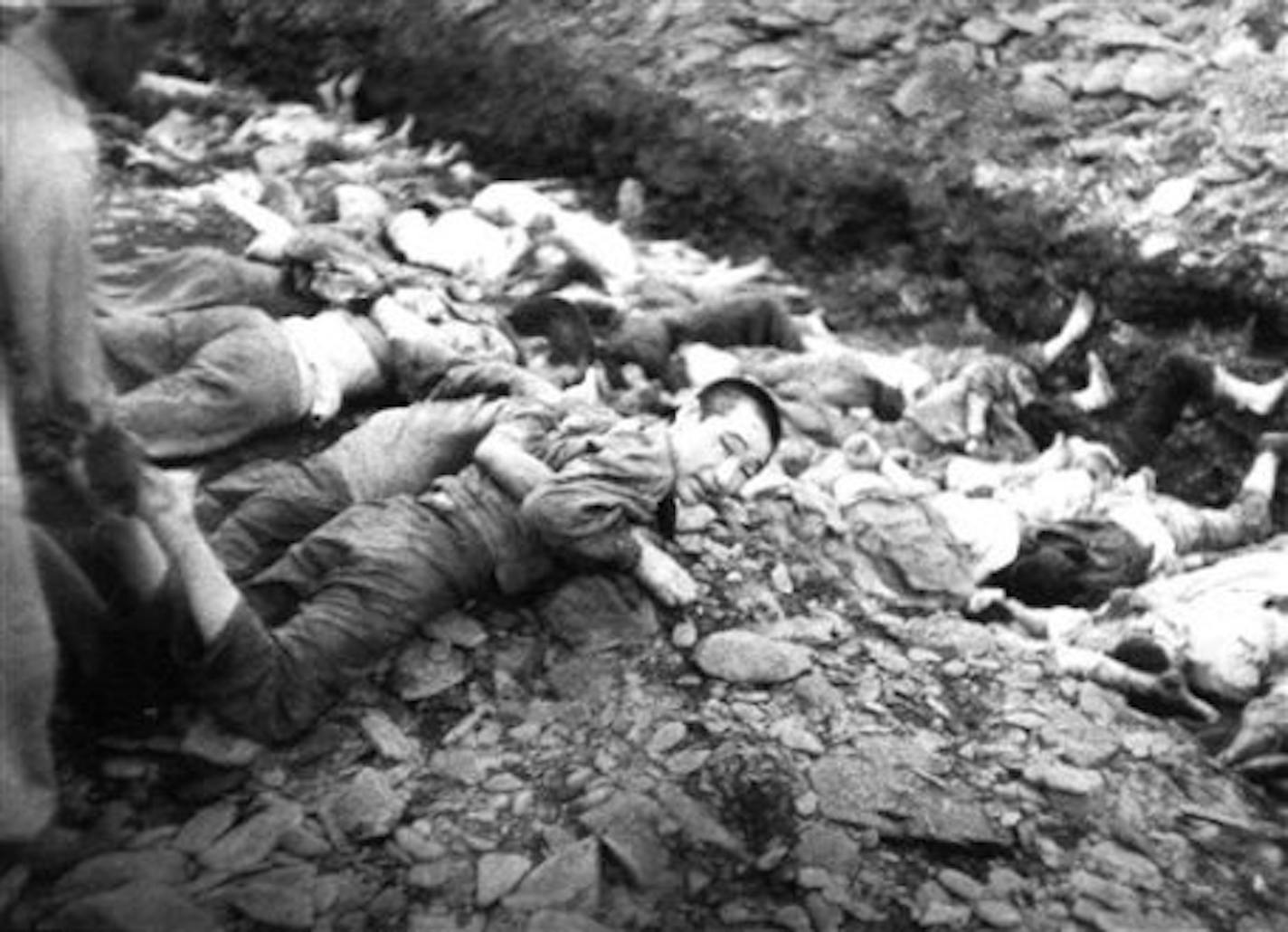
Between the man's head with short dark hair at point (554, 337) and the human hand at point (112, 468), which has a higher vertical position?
the human hand at point (112, 468)

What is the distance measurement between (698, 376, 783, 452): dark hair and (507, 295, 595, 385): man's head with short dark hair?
1.91ft

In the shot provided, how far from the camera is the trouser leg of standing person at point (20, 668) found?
74.3 inches

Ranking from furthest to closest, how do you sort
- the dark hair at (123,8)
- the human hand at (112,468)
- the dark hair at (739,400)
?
the dark hair at (739,400), the human hand at (112,468), the dark hair at (123,8)

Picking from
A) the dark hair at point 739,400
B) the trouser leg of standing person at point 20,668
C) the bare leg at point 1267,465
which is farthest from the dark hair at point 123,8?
the bare leg at point 1267,465

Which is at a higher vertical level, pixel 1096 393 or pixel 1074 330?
pixel 1074 330

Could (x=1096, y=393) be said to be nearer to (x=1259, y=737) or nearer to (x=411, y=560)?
(x=1259, y=737)

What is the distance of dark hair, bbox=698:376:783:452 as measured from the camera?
356 cm

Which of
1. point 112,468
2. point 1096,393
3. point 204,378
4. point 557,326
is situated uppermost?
point 112,468

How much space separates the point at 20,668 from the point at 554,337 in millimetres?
2444

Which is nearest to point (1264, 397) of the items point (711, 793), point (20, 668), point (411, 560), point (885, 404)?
point (885, 404)

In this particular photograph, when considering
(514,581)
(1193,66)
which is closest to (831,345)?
(1193,66)

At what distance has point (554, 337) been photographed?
4180 millimetres

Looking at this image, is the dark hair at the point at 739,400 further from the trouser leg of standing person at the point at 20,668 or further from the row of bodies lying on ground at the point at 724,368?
the trouser leg of standing person at the point at 20,668

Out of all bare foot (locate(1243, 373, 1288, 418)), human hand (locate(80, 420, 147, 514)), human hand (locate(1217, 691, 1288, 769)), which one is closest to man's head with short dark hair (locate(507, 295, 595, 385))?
human hand (locate(80, 420, 147, 514))
